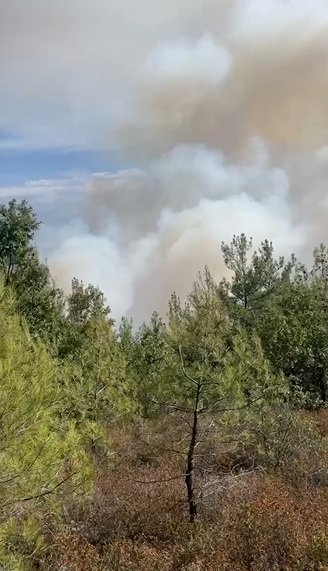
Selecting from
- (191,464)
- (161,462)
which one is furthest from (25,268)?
(191,464)

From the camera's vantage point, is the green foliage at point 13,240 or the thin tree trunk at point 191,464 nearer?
the thin tree trunk at point 191,464

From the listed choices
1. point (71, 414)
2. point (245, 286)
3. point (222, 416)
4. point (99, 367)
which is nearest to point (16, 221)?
point (99, 367)

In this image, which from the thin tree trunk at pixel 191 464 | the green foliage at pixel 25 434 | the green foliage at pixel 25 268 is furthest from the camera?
the green foliage at pixel 25 268

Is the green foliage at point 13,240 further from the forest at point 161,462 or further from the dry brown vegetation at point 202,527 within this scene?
the dry brown vegetation at point 202,527

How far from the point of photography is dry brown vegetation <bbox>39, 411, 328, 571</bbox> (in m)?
7.62

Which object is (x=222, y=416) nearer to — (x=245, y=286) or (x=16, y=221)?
(x=16, y=221)

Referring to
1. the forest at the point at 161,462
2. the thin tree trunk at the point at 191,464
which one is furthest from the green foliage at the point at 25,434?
the thin tree trunk at the point at 191,464

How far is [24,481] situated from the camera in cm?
644

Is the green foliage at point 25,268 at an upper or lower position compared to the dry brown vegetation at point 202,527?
upper

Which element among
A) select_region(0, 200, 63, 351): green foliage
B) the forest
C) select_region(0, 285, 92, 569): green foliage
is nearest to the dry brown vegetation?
the forest

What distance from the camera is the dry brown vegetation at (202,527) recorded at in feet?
25.0

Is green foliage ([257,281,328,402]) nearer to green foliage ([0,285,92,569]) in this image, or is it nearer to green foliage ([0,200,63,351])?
green foliage ([0,200,63,351])

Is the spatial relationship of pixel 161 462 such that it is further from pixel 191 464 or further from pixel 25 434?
pixel 25 434

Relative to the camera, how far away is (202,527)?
8.91 meters
